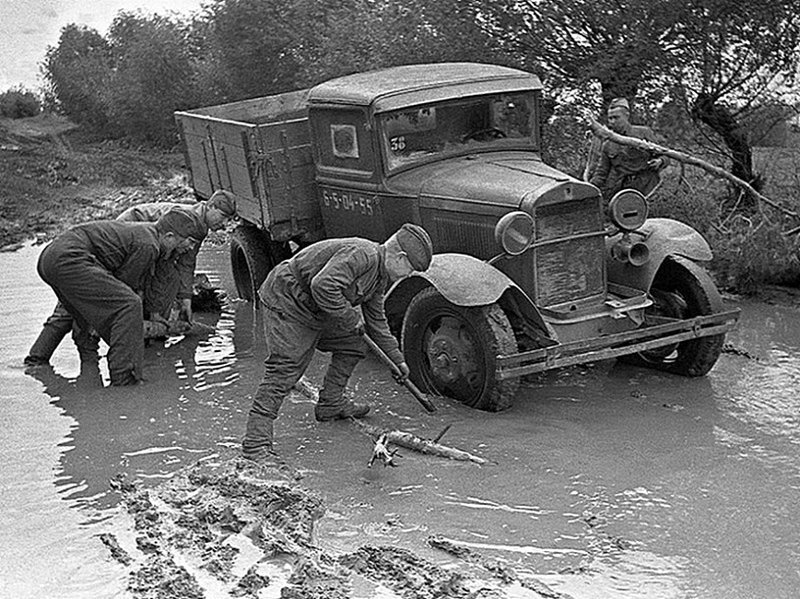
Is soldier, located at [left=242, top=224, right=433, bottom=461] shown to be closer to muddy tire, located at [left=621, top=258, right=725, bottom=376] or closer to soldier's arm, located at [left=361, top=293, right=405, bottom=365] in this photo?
soldier's arm, located at [left=361, top=293, right=405, bottom=365]

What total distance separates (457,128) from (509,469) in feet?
10.2

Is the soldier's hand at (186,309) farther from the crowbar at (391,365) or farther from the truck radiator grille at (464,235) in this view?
the crowbar at (391,365)

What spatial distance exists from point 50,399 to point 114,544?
2.93 m

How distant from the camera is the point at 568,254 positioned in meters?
7.70

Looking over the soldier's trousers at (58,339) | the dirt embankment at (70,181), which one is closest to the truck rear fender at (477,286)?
the soldier's trousers at (58,339)

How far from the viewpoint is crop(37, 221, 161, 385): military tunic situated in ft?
27.4

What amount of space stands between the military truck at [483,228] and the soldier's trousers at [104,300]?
1.57 meters

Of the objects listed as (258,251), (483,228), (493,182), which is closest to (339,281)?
(483,228)

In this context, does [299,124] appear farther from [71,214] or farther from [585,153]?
[71,214]

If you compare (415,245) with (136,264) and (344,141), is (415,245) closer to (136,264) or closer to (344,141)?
(344,141)

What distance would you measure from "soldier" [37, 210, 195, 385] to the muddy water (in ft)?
1.11

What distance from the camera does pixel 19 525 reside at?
231 inches

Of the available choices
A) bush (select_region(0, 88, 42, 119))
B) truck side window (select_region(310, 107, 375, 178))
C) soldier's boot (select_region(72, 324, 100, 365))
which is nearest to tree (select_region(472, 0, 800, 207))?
truck side window (select_region(310, 107, 375, 178))

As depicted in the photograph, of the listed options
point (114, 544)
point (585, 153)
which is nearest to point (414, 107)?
point (114, 544)
